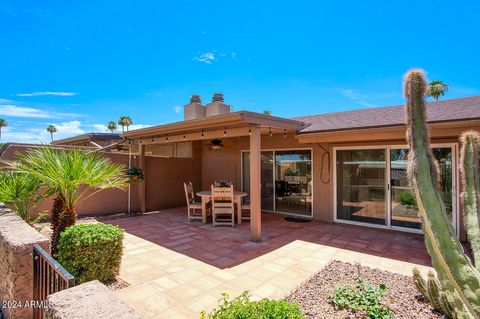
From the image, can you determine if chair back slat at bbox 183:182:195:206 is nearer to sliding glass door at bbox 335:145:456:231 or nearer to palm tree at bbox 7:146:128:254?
palm tree at bbox 7:146:128:254

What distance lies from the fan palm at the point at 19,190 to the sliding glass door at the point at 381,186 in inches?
305

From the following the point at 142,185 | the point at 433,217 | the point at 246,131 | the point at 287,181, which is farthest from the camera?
the point at 142,185

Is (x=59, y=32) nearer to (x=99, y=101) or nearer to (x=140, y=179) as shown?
(x=140, y=179)

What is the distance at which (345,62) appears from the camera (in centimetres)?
1170

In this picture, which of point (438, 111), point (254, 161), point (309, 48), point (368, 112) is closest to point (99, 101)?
point (309, 48)

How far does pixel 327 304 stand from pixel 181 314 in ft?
5.87

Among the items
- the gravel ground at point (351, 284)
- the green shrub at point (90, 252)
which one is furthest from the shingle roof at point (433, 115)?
the green shrub at point (90, 252)

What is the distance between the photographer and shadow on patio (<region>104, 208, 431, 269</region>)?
5176 mm

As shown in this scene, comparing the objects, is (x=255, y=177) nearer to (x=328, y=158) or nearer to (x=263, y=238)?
(x=263, y=238)

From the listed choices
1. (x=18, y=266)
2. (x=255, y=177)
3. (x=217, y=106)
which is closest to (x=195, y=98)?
(x=217, y=106)

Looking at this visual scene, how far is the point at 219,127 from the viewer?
22.8 ft

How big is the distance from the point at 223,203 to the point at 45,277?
5322 mm

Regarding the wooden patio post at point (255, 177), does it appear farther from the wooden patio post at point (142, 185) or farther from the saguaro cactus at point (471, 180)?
the wooden patio post at point (142, 185)

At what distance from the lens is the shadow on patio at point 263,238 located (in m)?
5.18
